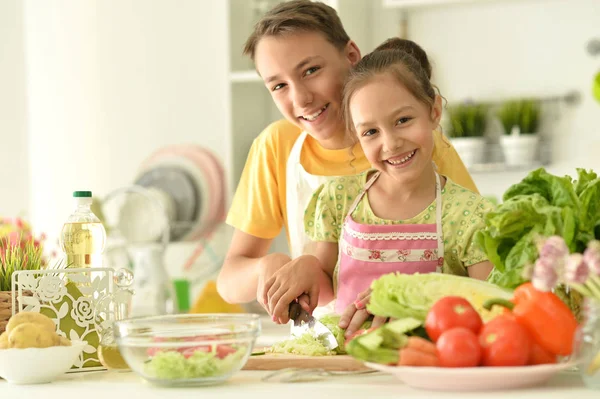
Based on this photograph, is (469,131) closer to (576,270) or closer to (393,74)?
(393,74)

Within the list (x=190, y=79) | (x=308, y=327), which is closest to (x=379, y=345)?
(x=308, y=327)

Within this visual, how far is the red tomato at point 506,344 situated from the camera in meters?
1.04

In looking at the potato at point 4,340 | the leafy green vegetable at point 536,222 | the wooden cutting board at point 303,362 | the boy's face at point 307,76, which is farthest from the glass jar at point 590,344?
the boy's face at point 307,76

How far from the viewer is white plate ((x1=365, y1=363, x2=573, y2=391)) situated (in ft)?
3.36

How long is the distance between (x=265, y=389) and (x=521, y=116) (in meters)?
2.48

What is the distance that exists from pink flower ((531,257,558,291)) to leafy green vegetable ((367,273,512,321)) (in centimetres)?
13

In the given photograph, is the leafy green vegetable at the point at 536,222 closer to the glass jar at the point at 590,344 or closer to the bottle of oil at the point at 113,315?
the glass jar at the point at 590,344

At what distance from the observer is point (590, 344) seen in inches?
40.7

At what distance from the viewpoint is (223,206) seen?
3.84 meters

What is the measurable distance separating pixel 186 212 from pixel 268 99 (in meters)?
0.61

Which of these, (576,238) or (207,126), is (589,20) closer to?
(207,126)

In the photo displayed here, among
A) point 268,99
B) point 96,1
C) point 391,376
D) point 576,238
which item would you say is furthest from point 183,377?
point 96,1

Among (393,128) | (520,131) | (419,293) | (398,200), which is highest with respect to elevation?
(520,131)

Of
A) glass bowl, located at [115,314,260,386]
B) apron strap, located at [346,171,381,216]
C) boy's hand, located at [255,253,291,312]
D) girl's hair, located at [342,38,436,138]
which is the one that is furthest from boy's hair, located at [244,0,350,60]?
glass bowl, located at [115,314,260,386]
